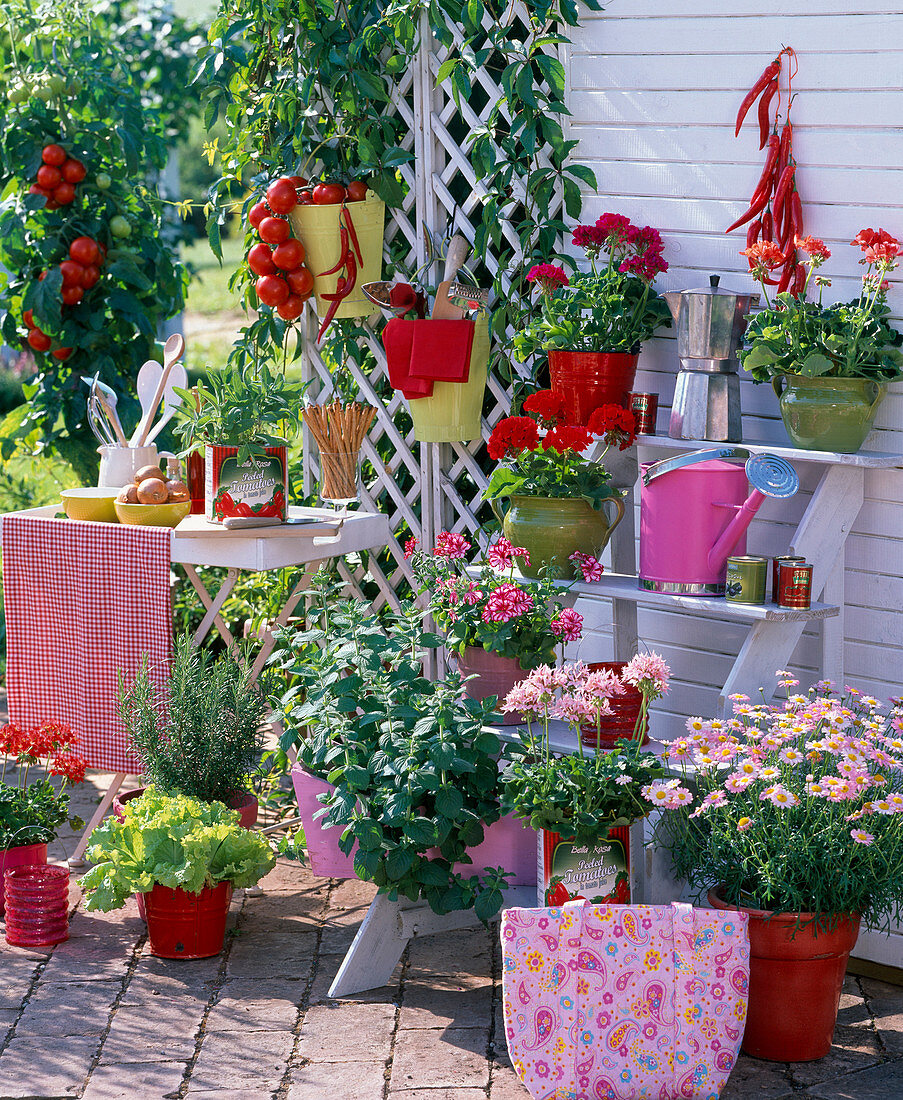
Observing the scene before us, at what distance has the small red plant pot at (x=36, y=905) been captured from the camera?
10.4 feet

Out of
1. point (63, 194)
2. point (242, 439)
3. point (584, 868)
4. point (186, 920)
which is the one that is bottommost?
point (186, 920)

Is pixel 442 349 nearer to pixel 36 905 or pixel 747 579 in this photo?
pixel 747 579

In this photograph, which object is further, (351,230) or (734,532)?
(351,230)

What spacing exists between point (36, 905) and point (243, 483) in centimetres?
106

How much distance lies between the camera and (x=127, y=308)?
475cm

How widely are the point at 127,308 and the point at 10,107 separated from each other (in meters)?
0.81

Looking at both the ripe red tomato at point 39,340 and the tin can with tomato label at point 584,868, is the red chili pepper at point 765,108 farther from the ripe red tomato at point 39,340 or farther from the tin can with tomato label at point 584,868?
the ripe red tomato at point 39,340

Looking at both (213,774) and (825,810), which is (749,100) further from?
(213,774)

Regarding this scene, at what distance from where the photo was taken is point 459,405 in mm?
3564

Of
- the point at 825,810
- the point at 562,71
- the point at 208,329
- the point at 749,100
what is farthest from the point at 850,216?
A: the point at 208,329

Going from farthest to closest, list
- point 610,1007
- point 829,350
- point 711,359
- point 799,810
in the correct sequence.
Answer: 1. point 711,359
2. point 829,350
3. point 799,810
4. point 610,1007

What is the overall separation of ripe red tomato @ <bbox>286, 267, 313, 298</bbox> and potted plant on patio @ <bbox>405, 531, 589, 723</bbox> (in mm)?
979

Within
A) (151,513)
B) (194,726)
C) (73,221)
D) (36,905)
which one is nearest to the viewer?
(36,905)

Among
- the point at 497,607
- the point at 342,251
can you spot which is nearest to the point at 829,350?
the point at 497,607
